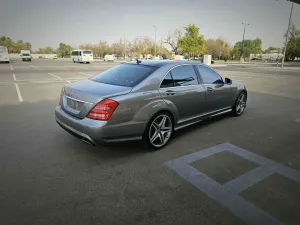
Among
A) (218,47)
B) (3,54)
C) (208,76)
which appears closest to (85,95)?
(208,76)

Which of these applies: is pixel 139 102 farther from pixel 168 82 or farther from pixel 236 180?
pixel 236 180

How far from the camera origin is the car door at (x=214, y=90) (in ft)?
16.0

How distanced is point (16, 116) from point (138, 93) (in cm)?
407

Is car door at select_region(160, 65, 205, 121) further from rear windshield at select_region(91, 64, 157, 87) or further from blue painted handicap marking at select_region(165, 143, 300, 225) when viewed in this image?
blue painted handicap marking at select_region(165, 143, 300, 225)

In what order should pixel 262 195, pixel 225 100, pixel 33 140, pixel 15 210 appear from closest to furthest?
pixel 15 210, pixel 262 195, pixel 33 140, pixel 225 100

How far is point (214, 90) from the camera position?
505 cm

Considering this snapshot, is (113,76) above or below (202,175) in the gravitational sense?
above

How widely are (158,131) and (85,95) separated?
1.43 meters

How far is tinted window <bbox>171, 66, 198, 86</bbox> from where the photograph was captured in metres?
4.24

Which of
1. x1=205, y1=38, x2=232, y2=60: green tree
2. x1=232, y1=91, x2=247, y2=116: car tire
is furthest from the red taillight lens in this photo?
x1=205, y1=38, x2=232, y2=60: green tree

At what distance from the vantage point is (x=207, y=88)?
15.9 feet

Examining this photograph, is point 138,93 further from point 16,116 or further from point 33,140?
point 16,116

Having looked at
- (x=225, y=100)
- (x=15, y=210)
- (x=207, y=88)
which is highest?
(x=207, y=88)

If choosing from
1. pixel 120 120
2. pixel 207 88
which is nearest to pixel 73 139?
pixel 120 120
